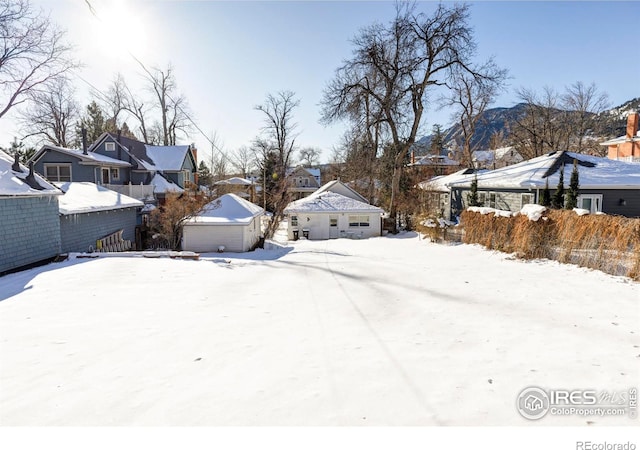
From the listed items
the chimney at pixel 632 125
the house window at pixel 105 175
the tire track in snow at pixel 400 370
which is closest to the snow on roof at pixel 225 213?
the house window at pixel 105 175

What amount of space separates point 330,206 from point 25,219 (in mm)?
17443

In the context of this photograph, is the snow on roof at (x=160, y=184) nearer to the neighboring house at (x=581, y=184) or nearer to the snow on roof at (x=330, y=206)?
the snow on roof at (x=330, y=206)

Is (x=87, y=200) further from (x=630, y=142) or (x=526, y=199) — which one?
(x=630, y=142)

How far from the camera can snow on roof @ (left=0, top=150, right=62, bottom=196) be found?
923cm

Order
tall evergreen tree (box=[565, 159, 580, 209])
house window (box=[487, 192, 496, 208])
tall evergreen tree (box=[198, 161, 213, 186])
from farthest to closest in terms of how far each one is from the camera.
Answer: tall evergreen tree (box=[198, 161, 213, 186]) < house window (box=[487, 192, 496, 208]) < tall evergreen tree (box=[565, 159, 580, 209])

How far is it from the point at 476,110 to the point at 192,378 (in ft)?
124

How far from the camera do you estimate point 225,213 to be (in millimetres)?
19484

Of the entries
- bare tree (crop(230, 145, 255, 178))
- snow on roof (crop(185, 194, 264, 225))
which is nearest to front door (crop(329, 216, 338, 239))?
snow on roof (crop(185, 194, 264, 225))

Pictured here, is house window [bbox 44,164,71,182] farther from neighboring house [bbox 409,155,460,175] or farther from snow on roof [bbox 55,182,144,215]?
neighboring house [bbox 409,155,460,175]

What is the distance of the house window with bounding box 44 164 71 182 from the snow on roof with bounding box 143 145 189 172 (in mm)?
7572

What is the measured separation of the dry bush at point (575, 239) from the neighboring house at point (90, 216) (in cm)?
1488

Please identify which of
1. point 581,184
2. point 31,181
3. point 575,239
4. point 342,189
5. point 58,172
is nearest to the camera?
point 575,239

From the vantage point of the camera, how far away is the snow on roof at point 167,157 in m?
30.7

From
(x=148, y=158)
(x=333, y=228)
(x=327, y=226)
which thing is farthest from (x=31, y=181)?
(x=148, y=158)
